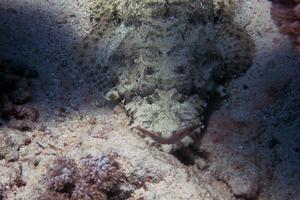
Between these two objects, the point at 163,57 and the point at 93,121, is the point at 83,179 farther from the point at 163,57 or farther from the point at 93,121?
the point at 163,57

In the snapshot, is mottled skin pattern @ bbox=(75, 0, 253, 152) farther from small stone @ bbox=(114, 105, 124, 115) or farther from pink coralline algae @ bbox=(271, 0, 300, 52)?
pink coralline algae @ bbox=(271, 0, 300, 52)

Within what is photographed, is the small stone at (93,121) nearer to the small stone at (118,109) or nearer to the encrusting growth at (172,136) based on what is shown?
the small stone at (118,109)

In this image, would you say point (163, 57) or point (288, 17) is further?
point (163, 57)

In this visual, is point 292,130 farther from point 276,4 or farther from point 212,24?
point 212,24

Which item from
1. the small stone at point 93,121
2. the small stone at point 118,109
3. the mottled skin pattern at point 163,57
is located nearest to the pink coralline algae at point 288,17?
the mottled skin pattern at point 163,57

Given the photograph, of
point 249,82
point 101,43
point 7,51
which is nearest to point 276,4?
point 249,82

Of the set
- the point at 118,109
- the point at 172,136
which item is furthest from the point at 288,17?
the point at 118,109
